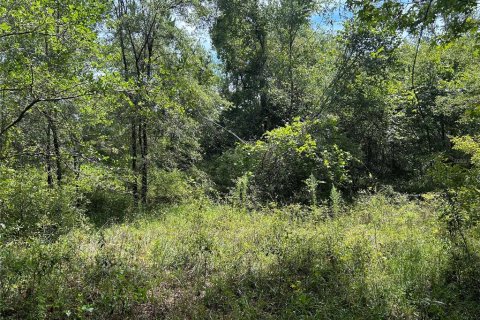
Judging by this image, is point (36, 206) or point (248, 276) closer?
point (248, 276)

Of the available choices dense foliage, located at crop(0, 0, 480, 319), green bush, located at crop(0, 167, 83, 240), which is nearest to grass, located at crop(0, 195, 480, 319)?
dense foliage, located at crop(0, 0, 480, 319)

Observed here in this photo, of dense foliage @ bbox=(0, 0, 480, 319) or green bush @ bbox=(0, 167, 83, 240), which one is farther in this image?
green bush @ bbox=(0, 167, 83, 240)

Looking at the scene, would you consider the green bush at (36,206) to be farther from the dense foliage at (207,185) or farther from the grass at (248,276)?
the grass at (248,276)

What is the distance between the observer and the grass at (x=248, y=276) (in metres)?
3.78

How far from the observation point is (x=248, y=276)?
4.57 meters

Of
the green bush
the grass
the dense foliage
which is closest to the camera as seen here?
the grass

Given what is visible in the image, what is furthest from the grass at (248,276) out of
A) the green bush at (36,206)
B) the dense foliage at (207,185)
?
the green bush at (36,206)

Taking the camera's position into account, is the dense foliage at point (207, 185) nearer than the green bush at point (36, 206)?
Yes

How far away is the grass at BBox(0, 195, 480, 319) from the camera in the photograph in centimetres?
378

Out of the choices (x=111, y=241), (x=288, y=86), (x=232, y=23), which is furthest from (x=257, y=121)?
(x=111, y=241)

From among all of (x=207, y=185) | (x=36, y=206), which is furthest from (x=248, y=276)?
(x=207, y=185)

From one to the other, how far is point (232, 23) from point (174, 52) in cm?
903

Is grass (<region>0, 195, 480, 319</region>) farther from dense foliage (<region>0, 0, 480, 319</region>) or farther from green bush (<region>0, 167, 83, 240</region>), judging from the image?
green bush (<region>0, 167, 83, 240</region>)

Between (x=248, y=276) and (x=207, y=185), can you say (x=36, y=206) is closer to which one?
(x=248, y=276)
